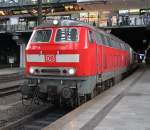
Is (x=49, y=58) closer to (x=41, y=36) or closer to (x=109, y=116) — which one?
(x=41, y=36)

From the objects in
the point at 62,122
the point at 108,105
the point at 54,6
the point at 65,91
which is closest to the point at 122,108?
the point at 108,105

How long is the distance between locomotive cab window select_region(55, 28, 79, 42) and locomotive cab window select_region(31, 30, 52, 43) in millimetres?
316

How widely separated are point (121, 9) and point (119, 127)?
5170 centimetres

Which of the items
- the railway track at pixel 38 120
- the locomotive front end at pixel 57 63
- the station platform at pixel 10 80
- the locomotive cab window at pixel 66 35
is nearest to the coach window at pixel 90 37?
the locomotive front end at pixel 57 63

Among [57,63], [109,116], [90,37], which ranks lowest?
[109,116]

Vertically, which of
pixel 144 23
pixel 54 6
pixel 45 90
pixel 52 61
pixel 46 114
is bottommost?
pixel 46 114

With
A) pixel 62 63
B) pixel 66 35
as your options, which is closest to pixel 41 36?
pixel 66 35

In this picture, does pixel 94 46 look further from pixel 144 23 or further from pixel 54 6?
pixel 54 6

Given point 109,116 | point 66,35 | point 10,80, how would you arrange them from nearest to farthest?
point 109,116
point 66,35
point 10,80

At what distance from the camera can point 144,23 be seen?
45.1m

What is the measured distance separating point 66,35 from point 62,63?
0.99 m

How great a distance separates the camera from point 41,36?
44.9ft

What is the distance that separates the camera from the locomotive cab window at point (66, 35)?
13.2 m

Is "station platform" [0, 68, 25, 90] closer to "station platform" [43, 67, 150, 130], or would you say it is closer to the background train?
the background train
